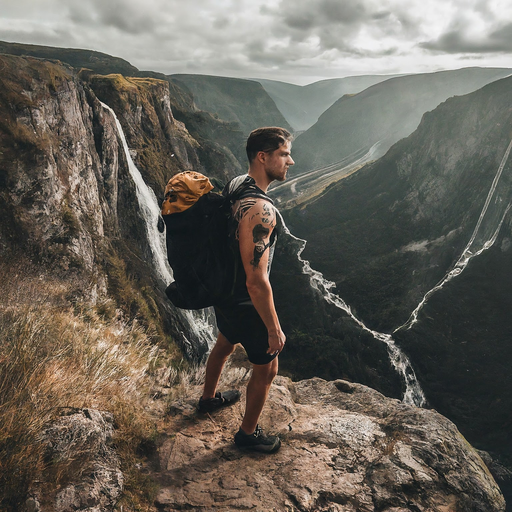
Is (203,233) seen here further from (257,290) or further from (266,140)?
(266,140)

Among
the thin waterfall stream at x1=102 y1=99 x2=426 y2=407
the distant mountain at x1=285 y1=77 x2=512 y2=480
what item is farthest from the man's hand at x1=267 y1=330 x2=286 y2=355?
the distant mountain at x1=285 y1=77 x2=512 y2=480

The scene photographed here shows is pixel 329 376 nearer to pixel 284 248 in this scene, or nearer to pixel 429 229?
pixel 284 248

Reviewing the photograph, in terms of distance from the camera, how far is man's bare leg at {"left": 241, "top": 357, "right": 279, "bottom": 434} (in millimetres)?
3189

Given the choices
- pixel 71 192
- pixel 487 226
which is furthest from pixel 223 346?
pixel 487 226

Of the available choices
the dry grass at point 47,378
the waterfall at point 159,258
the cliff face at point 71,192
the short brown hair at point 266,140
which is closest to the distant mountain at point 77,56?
the waterfall at point 159,258

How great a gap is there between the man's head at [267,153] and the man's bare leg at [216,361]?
1713 millimetres

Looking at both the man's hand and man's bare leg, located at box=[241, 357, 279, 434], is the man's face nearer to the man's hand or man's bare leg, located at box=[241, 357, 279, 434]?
the man's hand

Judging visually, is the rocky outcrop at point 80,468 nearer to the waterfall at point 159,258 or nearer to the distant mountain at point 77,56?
the waterfall at point 159,258

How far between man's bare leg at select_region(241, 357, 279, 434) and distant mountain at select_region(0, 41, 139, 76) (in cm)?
11995

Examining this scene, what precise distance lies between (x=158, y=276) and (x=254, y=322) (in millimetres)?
22057

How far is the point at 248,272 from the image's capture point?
2.67 meters

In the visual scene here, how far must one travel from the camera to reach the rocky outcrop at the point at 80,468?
6.80 feet

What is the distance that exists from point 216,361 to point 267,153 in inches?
88.9

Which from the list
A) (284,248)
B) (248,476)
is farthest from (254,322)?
(284,248)
